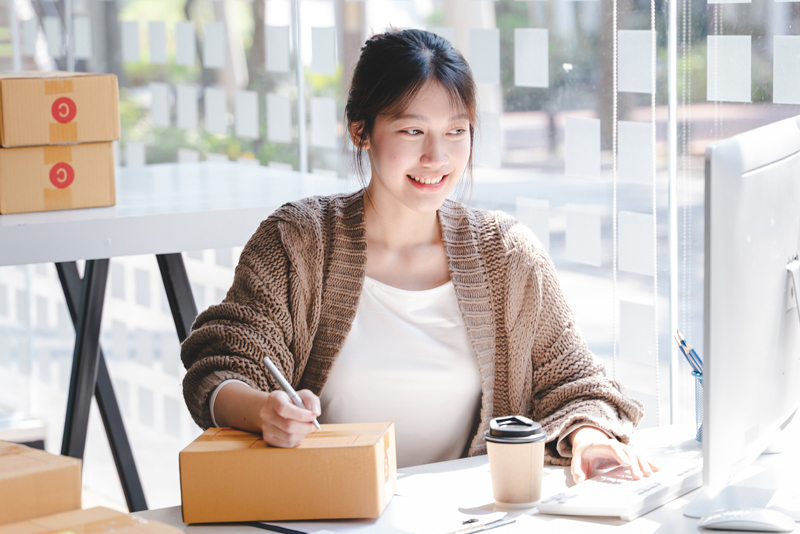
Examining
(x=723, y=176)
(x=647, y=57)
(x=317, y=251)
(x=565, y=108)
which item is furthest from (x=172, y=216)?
(x=723, y=176)

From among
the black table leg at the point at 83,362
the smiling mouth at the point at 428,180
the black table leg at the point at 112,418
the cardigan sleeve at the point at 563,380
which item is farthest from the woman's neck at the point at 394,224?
the black table leg at the point at 112,418

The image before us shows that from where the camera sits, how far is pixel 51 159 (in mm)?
2199

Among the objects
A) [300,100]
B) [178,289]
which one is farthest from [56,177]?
[300,100]

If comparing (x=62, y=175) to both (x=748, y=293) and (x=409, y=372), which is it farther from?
(x=748, y=293)

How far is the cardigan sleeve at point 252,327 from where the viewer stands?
57.0 inches

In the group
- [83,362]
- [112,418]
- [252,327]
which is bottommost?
[112,418]

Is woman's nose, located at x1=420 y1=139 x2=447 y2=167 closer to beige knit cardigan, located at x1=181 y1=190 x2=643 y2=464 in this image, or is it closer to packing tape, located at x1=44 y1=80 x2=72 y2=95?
beige knit cardigan, located at x1=181 y1=190 x2=643 y2=464

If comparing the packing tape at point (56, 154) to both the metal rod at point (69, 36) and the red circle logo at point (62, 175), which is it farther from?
the metal rod at point (69, 36)

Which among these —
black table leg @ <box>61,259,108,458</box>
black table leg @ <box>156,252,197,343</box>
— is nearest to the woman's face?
black table leg @ <box>156,252,197,343</box>

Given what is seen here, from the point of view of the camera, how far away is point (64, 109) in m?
2.20

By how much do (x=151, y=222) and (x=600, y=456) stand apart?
1257mm

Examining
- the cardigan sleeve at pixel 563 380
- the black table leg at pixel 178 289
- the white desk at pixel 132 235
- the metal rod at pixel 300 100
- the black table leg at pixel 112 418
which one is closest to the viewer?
the cardigan sleeve at pixel 563 380

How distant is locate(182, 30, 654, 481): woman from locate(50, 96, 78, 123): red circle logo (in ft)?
2.83

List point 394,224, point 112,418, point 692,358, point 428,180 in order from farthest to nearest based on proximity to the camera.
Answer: point 112,418 < point 394,224 < point 428,180 < point 692,358
